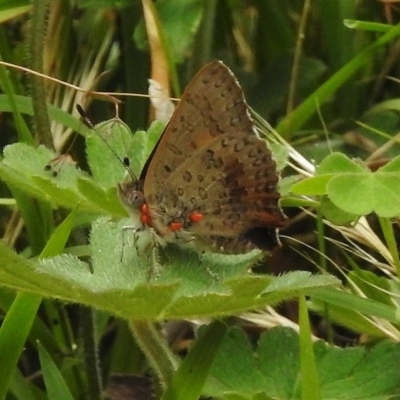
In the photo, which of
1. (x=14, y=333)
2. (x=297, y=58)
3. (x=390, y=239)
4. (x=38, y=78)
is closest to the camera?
(x=14, y=333)

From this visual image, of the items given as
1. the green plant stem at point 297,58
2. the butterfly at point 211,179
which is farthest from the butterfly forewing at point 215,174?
the green plant stem at point 297,58

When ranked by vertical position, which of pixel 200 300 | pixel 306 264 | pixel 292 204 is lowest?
pixel 306 264

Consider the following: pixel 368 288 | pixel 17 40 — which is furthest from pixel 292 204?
pixel 17 40

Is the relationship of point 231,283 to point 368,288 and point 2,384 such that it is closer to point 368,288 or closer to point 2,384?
point 2,384

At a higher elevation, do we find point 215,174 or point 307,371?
point 215,174

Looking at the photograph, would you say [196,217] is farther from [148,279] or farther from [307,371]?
[307,371]

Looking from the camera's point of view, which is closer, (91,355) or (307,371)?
(307,371)

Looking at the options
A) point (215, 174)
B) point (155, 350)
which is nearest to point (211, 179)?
point (215, 174)

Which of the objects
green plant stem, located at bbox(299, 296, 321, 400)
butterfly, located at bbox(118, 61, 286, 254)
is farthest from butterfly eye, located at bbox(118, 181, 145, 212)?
green plant stem, located at bbox(299, 296, 321, 400)
